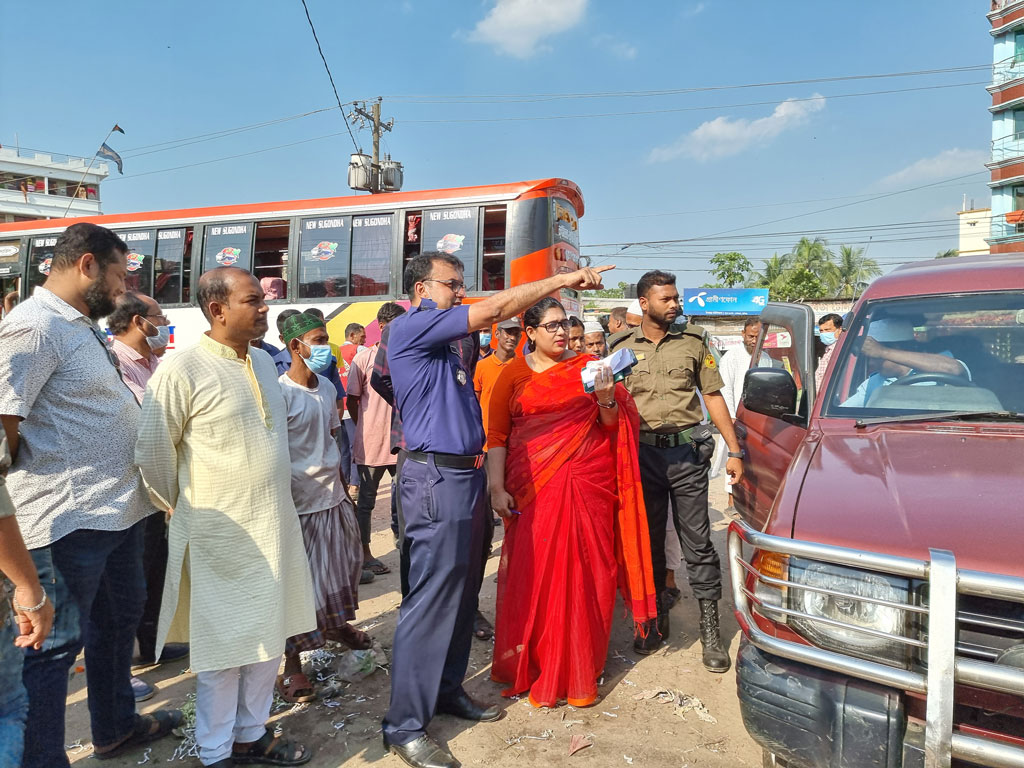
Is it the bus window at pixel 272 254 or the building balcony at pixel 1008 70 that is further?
the building balcony at pixel 1008 70

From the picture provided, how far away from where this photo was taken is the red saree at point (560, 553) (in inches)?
115

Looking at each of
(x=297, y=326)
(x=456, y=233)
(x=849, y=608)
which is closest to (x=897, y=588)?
(x=849, y=608)

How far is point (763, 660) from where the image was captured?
175 centimetres

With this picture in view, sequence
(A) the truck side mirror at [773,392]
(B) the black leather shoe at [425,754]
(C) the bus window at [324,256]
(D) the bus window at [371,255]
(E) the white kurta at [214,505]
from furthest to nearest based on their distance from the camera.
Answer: (C) the bus window at [324,256]
(D) the bus window at [371,255]
(A) the truck side mirror at [773,392]
(B) the black leather shoe at [425,754]
(E) the white kurta at [214,505]

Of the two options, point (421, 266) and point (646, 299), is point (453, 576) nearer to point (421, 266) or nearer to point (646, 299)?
point (421, 266)

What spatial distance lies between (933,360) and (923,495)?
104 cm

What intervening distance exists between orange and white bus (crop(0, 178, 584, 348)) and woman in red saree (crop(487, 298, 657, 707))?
5.46 m

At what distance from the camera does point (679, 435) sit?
11.3 feet

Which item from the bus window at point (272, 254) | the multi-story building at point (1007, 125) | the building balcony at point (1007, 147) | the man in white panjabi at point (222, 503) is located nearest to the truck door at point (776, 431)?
the man in white panjabi at point (222, 503)

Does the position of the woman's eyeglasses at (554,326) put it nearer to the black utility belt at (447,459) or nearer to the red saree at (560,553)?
the red saree at (560,553)

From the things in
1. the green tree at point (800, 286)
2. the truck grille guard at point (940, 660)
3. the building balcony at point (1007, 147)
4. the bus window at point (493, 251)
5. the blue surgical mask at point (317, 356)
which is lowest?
the truck grille guard at point (940, 660)

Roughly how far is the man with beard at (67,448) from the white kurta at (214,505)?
0.15 m

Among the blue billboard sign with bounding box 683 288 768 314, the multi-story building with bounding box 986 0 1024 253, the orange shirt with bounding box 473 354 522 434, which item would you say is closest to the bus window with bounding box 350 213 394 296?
the orange shirt with bounding box 473 354 522 434

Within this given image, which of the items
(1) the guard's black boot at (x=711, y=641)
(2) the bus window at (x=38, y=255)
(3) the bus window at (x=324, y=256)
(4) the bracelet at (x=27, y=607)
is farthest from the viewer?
(2) the bus window at (x=38, y=255)
